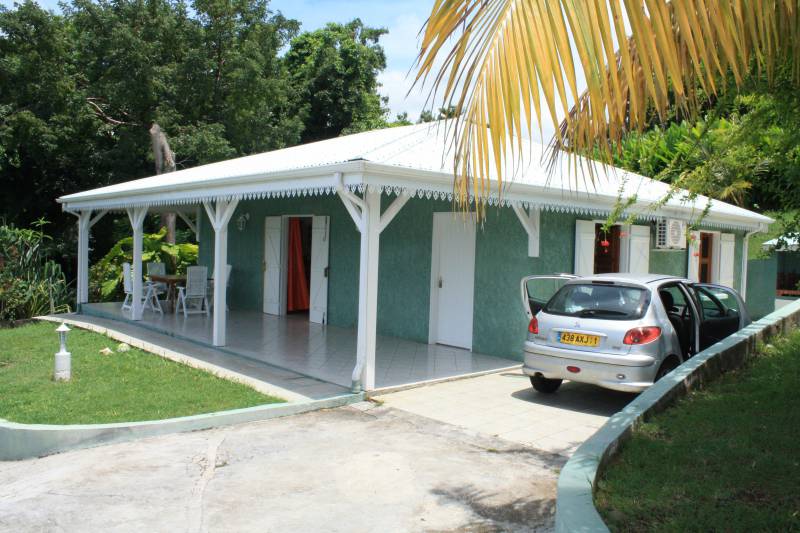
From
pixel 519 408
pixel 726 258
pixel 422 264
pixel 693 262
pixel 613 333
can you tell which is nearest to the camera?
pixel 613 333

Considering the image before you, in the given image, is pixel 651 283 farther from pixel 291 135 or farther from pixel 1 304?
pixel 291 135

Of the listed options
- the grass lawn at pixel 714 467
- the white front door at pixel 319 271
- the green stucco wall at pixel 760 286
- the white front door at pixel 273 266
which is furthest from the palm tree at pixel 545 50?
the green stucco wall at pixel 760 286

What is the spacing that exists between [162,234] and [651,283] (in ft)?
53.7

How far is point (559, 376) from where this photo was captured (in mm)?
7156

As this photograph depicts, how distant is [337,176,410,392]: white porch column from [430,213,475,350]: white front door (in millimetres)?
2944

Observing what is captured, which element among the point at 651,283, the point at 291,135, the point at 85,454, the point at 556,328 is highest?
the point at 291,135

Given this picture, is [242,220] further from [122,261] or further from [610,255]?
[610,255]

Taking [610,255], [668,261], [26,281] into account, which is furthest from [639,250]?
[26,281]

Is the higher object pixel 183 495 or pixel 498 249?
pixel 498 249

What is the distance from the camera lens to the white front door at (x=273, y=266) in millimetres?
14023

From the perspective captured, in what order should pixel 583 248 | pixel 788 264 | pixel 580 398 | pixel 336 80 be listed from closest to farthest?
pixel 580 398, pixel 583 248, pixel 788 264, pixel 336 80

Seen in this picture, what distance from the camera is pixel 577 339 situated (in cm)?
702

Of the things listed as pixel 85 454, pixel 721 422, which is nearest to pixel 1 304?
pixel 85 454

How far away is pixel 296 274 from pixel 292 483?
9989 mm
